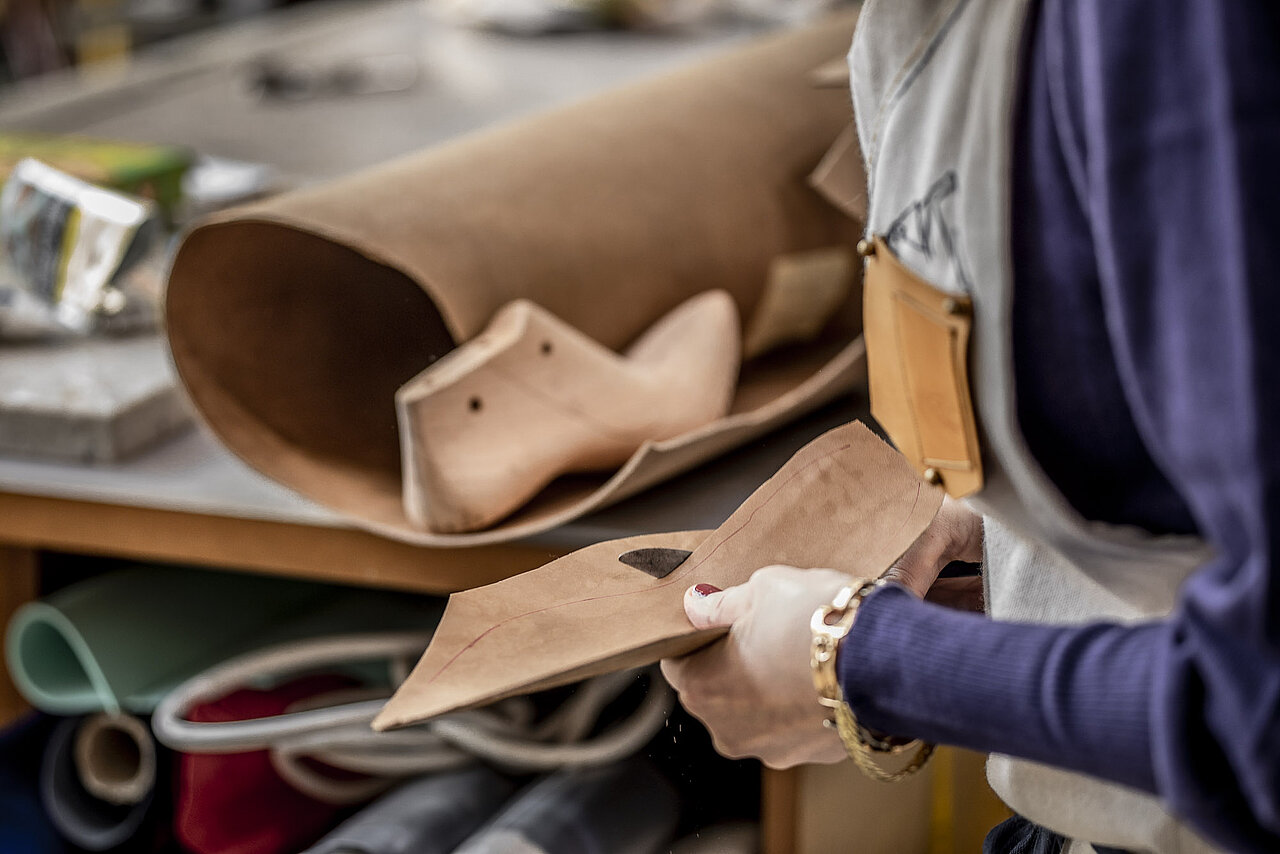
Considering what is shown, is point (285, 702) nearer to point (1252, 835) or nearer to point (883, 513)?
point (883, 513)

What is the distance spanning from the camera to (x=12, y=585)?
914mm

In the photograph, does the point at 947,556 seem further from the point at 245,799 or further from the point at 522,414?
the point at 245,799

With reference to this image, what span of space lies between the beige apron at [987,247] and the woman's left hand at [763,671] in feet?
0.20

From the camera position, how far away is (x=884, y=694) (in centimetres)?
37

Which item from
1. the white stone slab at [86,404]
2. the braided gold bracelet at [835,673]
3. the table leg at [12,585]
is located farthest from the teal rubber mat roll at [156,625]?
→ the braided gold bracelet at [835,673]

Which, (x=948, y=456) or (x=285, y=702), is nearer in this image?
(x=948, y=456)

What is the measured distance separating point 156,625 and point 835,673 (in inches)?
27.5

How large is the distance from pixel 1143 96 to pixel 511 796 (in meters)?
0.71

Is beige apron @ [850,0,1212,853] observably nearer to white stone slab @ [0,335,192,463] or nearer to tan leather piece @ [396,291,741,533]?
tan leather piece @ [396,291,741,533]

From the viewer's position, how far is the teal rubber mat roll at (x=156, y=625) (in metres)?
0.90

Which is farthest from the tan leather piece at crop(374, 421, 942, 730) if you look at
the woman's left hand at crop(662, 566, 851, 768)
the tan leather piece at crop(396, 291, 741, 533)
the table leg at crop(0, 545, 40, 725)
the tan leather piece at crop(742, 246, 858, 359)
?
the table leg at crop(0, 545, 40, 725)

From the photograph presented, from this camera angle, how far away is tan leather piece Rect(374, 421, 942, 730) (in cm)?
41

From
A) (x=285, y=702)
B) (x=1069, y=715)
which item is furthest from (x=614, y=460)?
(x=1069, y=715)

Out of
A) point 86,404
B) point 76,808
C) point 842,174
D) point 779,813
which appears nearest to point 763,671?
point 779,813
